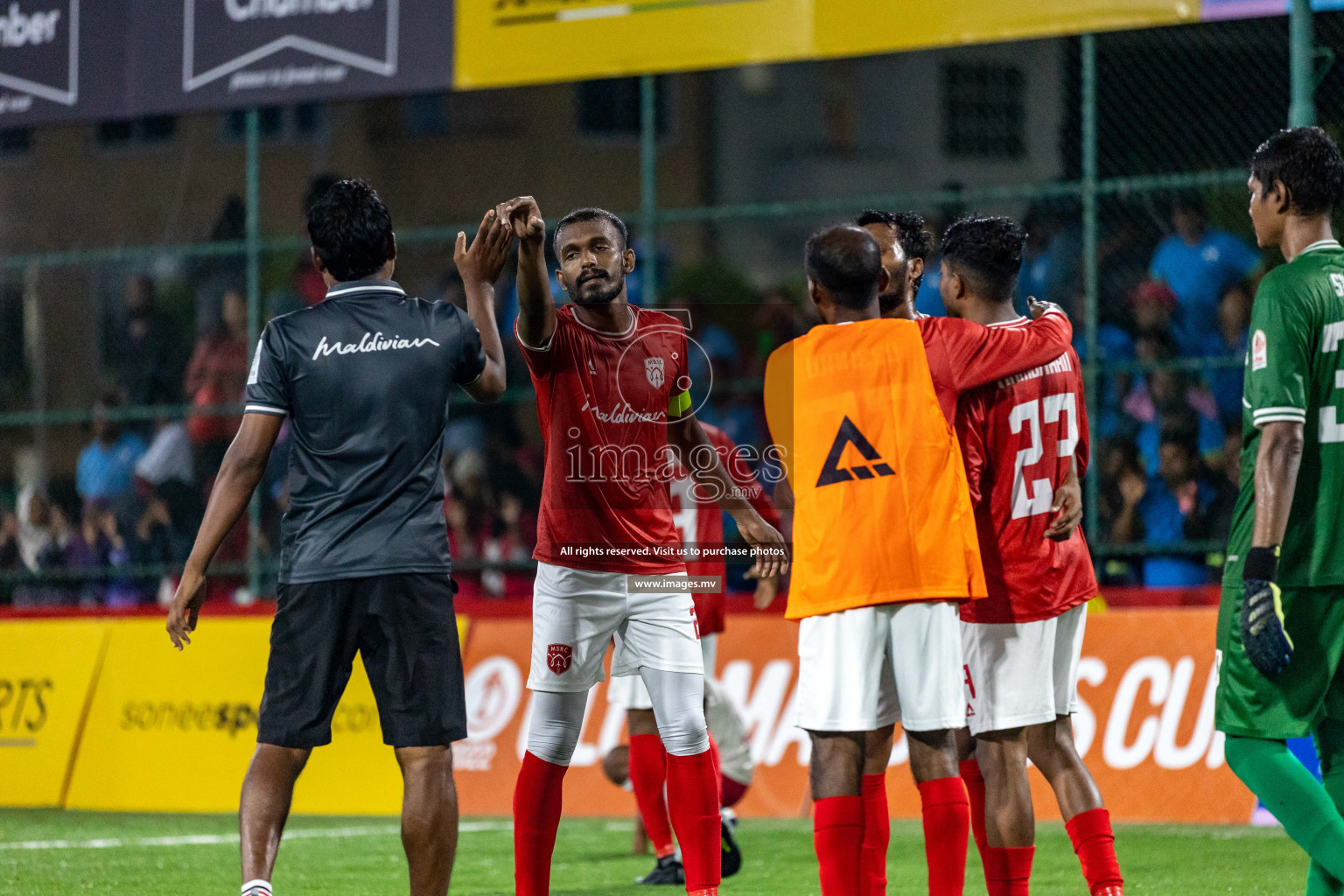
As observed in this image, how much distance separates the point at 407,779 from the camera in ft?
17.6

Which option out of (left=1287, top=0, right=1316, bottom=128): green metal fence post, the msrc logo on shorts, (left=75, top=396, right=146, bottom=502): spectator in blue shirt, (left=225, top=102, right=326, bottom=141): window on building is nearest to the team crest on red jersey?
the msrc logo on shorts

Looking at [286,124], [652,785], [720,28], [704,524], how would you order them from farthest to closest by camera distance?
[286,124], [720,28], [704,524], [652,785]

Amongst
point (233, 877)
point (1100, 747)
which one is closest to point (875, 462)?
point (233, 877)

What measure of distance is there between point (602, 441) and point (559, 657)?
0.74m

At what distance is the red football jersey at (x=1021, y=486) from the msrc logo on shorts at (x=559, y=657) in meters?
1.32

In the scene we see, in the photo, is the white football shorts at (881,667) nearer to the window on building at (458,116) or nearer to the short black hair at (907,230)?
the short black hair at (907,230)

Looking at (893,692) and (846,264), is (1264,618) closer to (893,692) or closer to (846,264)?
(893,692)

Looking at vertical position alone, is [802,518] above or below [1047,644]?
above

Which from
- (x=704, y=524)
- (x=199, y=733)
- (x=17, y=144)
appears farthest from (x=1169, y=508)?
(x=17, y=144)

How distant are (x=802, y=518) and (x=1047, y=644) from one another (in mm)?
980

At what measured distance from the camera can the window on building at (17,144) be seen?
22141mm

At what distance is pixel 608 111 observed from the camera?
118 ft

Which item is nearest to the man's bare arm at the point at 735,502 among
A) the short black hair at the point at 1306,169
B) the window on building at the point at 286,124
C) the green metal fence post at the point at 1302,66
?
the short black hair at the point at 1306,169

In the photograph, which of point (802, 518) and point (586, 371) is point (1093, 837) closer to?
point (802, 518)
